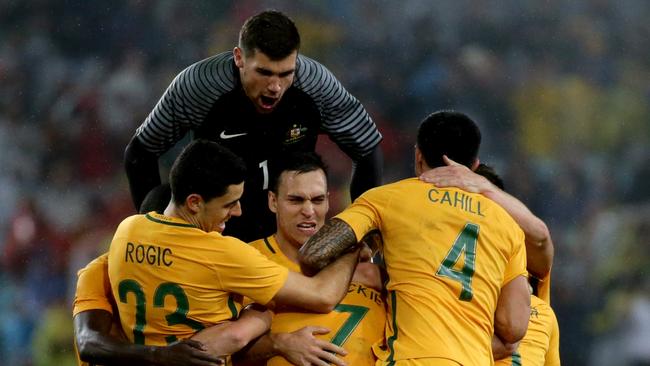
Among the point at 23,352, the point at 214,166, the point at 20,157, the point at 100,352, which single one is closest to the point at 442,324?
the point at 214,166

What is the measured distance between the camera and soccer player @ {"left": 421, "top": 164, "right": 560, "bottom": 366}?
3285mm

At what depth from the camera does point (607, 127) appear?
788 centimetres

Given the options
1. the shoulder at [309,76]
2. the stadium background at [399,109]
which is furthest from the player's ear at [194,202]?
the stadium background at [399,109]

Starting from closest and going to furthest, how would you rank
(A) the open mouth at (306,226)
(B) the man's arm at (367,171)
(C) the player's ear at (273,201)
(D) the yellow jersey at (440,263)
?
(D) the yellow jersey at (440,263), (A) the open mouth at (306,226), (C) the player's ear at (273,201), (B) the man's arm at (367,171)

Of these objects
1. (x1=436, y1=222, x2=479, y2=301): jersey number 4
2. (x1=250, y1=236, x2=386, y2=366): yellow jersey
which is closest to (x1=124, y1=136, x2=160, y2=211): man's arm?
(x1=250, y1=236, x2=386, y2=366): yellow jersey

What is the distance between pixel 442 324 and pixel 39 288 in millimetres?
4974

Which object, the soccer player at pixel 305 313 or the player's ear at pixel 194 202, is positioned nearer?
the player's ear at pixel 194 202

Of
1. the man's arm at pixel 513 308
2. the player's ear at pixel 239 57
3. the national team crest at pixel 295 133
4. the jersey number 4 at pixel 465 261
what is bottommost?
the man's arm at pixel 513 308

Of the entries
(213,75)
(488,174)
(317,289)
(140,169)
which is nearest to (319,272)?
(317,289)

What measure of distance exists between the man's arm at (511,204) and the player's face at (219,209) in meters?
0.65

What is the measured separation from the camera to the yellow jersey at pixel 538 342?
3.47 metres

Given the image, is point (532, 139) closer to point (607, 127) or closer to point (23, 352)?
point (607, 127)

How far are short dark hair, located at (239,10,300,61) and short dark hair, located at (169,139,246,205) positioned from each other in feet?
2.02

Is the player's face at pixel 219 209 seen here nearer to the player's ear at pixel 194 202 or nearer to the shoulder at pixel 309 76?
the player's ear at pixel 194 202
